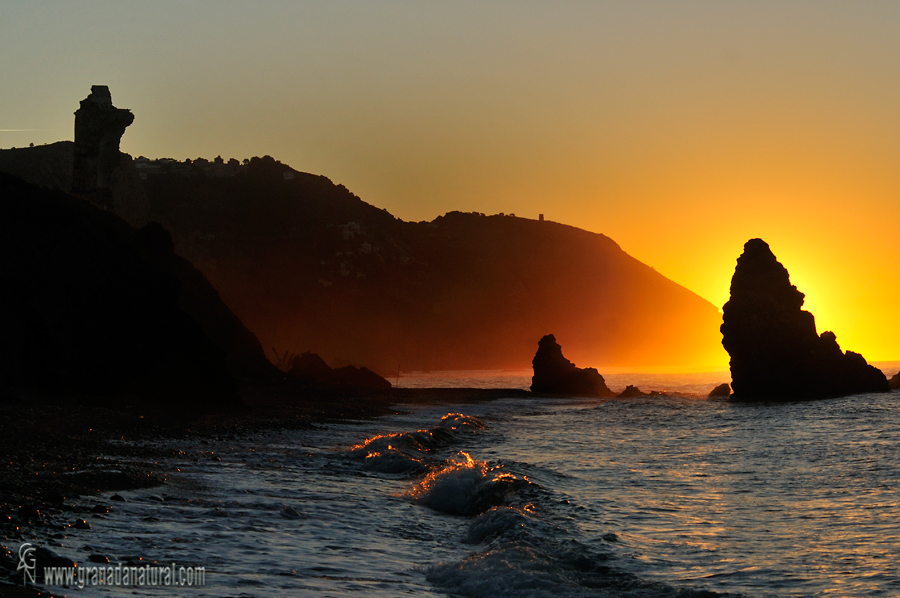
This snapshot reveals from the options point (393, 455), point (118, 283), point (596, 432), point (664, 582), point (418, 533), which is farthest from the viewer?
point (596, 432)

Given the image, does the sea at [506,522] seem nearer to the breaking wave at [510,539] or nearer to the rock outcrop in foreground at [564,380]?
the breaking wave at [510,539]

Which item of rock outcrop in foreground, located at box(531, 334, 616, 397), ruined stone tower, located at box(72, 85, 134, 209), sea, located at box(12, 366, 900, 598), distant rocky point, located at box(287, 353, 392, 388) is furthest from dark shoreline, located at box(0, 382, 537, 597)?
rock outcrop in foreground, located at box(531, 334, 616, 397)

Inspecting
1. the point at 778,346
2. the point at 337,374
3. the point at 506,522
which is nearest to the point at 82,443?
the point at 506,522

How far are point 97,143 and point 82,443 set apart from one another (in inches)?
1261

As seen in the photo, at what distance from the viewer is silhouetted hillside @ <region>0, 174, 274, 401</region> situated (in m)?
22.2

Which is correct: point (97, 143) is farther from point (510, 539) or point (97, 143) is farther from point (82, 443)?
point (510, 539)

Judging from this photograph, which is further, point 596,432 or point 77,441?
point 596,432

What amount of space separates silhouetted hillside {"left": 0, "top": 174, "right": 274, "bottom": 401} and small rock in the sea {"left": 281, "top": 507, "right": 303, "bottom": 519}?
13.0 metres

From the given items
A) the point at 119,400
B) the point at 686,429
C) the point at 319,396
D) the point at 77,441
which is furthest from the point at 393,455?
the point at 319,396

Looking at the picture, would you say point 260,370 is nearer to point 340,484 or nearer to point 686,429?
point 686,429

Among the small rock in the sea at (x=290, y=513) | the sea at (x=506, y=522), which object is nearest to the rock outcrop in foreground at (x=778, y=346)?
the sea at (x=506, y=522)

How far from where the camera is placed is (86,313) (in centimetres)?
2445

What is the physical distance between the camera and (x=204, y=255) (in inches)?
6348

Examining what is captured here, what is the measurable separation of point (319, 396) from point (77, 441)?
31.1 meters
